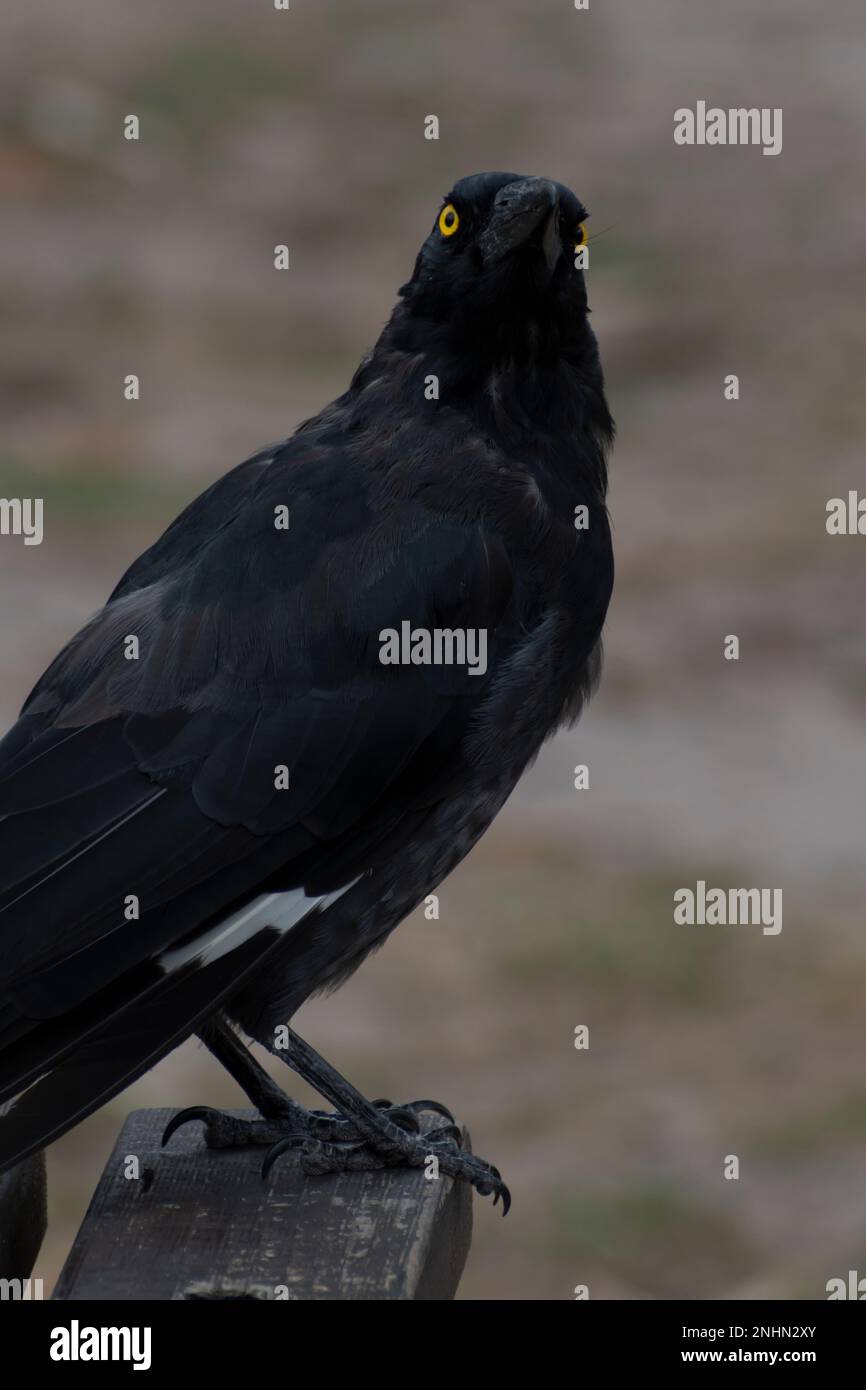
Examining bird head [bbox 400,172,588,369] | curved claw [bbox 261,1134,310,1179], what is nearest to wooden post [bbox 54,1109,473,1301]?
curved claw [bbox 261,1134,310,1179]

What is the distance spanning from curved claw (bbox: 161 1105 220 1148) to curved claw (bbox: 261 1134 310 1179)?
135 millimetres

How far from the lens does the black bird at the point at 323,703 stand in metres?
3.81

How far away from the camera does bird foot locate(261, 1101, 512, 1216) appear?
12.3ft

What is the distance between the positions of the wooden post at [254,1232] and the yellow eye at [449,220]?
1.95m

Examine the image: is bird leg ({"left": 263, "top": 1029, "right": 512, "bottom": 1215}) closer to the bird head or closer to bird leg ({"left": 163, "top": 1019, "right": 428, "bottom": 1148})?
bird leg ({"left": 163, "top": 1019, "right": 428, "bottom": 1148})

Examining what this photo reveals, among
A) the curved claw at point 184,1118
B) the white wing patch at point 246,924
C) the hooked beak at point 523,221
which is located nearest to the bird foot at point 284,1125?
the curved claw at point 184,1118

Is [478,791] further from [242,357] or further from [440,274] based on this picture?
[242,357]

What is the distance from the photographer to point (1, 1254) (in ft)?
11.1

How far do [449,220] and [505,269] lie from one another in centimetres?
19

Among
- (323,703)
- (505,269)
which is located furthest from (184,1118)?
(505,269)

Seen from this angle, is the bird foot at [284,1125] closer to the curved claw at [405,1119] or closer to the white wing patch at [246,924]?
the curved claw at [405,1119]

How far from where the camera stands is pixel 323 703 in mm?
4180
